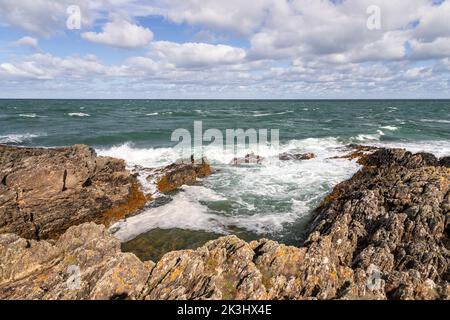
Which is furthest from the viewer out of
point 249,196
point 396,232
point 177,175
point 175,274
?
point 177,175

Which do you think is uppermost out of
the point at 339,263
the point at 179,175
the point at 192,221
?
the point at 179,175

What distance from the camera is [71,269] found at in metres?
8.27

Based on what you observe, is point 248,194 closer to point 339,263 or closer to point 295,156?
point 339,263

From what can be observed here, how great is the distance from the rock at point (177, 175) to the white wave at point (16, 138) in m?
28.6

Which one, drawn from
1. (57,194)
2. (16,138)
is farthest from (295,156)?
(16,138)

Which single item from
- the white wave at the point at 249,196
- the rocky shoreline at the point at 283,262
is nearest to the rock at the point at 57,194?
the rocky shoreline at the point at 283,262

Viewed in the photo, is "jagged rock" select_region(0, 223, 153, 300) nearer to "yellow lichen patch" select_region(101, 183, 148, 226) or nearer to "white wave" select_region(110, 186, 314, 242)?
"white wave" select_region(110, 186, 314, 242)

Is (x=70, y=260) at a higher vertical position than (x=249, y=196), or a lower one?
higher

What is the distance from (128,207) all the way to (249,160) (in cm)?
1429

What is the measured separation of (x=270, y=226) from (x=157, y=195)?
27.1 feet

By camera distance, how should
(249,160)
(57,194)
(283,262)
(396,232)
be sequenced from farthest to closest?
1. (249,160)
2. (57,194)
3. (396,232)
4. (283,262)

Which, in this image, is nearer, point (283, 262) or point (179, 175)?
point (283, 262)

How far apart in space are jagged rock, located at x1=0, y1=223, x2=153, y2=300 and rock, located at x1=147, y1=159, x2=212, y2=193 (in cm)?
1213
